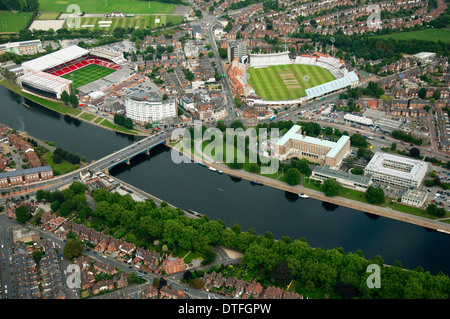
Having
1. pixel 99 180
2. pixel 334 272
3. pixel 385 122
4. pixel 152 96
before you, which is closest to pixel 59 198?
pixel 99 180

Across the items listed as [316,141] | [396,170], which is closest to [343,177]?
[396,170]

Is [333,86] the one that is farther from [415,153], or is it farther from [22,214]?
[22,214]

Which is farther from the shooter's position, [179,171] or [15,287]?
[179,171]

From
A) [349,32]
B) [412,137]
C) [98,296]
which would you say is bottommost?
[98,296]

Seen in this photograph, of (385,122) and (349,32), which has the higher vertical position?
(349,32)

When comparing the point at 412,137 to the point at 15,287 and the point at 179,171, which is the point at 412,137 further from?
the point at 15,287

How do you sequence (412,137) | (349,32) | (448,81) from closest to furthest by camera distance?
(412,137), (448,81), (349,32)

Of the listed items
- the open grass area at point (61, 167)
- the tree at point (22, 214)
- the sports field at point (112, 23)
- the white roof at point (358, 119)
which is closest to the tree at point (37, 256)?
the tree at point (22, 214)
